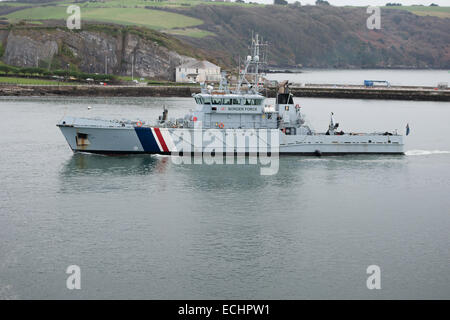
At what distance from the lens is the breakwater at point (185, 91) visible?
3332 inches

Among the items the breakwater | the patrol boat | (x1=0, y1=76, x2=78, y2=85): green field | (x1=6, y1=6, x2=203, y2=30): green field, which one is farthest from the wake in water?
(x1=6, y1=6, x2=203, y2=30): green field

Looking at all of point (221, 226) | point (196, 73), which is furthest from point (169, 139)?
point (196, 73)

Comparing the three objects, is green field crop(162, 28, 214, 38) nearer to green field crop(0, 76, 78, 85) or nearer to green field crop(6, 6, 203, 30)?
green field crop(6, 6, 203, 30)

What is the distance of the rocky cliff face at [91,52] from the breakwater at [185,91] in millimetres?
14448

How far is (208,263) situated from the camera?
1925 cm

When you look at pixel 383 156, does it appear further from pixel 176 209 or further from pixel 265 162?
pixel 176 209

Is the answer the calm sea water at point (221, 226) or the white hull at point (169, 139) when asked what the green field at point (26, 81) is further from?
the white hull at point (169, 139)

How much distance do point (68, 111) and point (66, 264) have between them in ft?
152

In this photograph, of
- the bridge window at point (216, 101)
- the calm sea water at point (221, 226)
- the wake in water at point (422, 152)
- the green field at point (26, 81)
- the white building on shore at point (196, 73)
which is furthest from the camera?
the white building on shore at point (196, 73)

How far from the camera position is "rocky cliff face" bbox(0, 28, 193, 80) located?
10494cm

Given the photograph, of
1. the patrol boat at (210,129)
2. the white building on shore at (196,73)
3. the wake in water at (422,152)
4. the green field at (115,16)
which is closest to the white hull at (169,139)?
the patrol boat at (210,129)

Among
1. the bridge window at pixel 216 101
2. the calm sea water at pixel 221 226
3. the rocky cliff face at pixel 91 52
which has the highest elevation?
the rocky cliff face at pixel 91 52

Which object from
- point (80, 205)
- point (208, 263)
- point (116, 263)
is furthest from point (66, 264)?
point (80, 205)

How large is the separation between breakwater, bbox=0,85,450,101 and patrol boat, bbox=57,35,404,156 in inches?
1865
